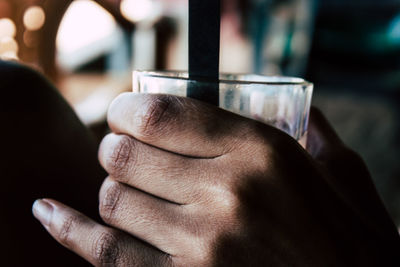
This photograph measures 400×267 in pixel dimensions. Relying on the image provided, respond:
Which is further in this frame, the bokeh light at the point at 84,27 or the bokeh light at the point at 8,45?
the bokeh light at the point at 84,27

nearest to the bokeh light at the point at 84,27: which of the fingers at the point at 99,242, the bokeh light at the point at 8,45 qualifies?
the bokeh light at the point at 8,45

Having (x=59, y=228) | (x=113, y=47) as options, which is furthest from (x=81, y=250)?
(x=113, y=47)

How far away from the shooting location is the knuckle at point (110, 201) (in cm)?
39

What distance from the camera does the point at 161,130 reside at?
358 millimetres

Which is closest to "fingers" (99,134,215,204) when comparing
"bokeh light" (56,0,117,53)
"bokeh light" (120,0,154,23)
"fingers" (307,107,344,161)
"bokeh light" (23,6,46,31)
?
"fingers" (307,107,344,161)

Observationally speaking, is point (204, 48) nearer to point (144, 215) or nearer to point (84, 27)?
point (144, 215)

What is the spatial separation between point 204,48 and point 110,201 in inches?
6.9

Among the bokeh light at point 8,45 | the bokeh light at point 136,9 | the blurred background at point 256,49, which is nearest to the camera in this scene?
the bokeh light at point 8,45

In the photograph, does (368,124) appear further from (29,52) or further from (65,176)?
(65,176)

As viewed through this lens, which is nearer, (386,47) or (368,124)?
(368,124)

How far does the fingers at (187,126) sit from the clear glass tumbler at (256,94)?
0.07 feet

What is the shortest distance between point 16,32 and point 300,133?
5.55 ft

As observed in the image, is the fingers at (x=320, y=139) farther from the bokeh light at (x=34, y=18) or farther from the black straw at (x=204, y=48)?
the bokeh light at (x=34, y=18)

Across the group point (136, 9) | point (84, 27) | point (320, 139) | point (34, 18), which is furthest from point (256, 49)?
point (320, 139)
